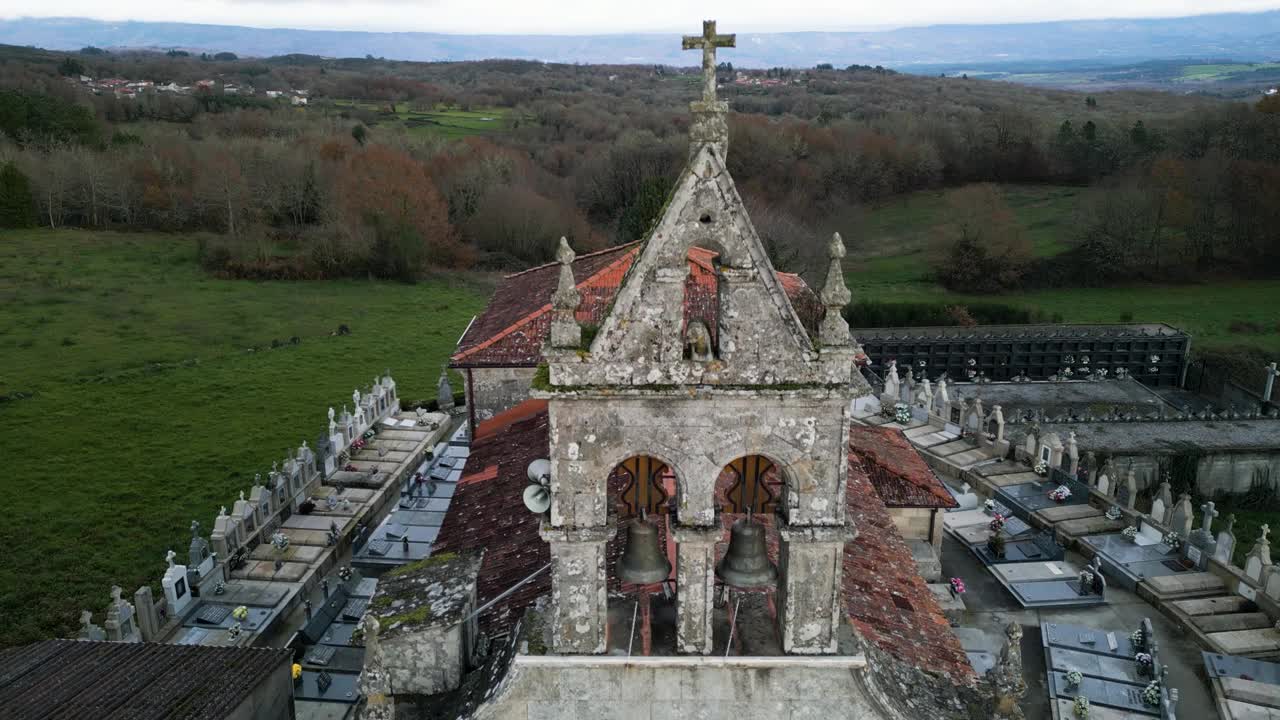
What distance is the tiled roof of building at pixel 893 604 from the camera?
11.3 m

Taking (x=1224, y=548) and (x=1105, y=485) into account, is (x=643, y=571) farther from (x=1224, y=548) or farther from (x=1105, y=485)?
(x=1105, y=485)

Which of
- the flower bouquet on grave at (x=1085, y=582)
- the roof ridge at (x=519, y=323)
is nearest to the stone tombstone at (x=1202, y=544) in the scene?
the flower bouquet on grave at (x=1085, y=582)

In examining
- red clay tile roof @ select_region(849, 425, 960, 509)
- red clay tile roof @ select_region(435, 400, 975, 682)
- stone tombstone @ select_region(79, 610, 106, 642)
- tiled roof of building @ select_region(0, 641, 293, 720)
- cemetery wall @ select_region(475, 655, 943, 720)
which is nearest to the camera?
cemetery wall @ select_region(475, 655, 943, 720)

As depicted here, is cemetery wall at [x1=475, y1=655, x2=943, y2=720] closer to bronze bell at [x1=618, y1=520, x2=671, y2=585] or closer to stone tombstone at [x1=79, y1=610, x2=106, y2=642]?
bronze bell at [x1=618, y1=520, x2=671, y2=585]

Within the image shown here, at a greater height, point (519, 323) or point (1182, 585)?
point (519, 323)

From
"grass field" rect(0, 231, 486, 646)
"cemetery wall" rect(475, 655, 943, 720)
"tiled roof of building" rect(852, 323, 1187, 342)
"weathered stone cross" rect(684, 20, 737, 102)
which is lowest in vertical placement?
"grass field" rect(0, 231, 486, 646)

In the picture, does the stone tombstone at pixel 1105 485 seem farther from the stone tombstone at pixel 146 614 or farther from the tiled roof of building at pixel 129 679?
the stone tombstone at pixel 146 614

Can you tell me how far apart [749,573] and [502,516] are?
Result: 23.1ft

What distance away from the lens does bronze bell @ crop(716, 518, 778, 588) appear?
9.10 meters

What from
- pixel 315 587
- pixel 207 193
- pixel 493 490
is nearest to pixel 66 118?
pixel 207 193

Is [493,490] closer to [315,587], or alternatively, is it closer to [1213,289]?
[315,587]

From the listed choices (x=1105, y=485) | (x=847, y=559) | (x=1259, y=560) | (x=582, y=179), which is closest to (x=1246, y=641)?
(x=1259, y=560)

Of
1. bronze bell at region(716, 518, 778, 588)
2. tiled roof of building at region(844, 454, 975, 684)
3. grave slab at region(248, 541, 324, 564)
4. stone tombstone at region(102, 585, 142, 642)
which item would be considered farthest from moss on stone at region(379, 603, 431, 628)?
grave slab at region(248, 541, 324, 564)

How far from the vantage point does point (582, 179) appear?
7962cm
